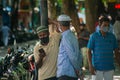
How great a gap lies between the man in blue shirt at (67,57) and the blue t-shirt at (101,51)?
94cm

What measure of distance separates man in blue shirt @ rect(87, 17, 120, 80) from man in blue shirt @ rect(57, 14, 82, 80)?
0.93 m

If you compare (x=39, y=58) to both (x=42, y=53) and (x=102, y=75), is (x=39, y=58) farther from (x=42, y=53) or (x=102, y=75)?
(x=102, y=75)

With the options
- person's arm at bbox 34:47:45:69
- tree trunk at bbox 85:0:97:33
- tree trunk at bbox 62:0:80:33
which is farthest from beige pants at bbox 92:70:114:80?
tree trunk at bbox 62:0:80:33

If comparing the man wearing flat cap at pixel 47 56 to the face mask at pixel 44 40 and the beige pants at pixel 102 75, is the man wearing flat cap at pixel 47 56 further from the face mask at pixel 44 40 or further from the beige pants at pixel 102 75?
the beige pants at pixel 102 75

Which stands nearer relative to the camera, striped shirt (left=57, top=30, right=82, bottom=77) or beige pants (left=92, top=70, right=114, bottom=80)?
striped shirt (left=57, top=30, right=82, bottom=77)

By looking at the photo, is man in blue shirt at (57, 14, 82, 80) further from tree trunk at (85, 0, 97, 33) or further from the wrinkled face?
tree trunk at (85, 0, 97, 33)

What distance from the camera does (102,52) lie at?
8094 millimetres

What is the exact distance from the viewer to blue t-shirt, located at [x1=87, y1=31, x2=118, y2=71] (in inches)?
318

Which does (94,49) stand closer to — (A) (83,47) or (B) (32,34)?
(A) (83,47)

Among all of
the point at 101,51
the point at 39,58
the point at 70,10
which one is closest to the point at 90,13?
the point at 70,10

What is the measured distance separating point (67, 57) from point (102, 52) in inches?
45.3

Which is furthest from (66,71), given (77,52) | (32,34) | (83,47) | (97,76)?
(32,34)

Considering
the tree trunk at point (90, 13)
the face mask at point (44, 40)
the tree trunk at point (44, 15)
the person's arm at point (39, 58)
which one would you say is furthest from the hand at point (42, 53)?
the tree trunk at point (90, 13)

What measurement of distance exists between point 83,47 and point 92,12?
2.49m
